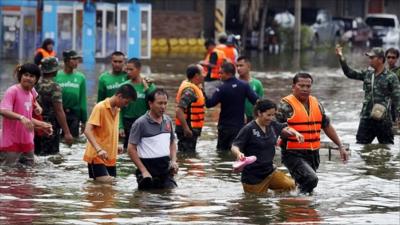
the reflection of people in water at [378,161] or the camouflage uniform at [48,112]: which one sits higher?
the camouflage uniform at [48,112]

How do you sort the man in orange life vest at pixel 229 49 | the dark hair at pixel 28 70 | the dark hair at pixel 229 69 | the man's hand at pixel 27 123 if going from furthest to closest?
the man in orange life vest at pixel 229 49
the dark hair at pixel 229 69
the dark hair at pixel 28 70
the man's hand at pixel 27 123

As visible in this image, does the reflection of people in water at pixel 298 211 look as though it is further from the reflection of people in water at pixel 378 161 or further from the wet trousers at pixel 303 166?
the reflection of people in water at pixel 378 161

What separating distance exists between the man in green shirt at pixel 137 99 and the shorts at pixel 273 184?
131 inches

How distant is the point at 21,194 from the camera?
12922mm

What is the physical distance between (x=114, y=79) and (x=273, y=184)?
14.3ft

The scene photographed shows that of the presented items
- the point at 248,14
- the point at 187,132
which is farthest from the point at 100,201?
the point at 248,14

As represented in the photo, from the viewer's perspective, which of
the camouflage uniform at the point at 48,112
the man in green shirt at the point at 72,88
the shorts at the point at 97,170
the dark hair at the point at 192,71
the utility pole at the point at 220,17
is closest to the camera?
the shorts at the point at 97,170

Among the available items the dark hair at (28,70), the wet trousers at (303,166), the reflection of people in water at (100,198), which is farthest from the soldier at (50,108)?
the wet trousers at (303,166)

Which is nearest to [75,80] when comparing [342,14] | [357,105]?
[357,105]

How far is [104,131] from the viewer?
43.7ft

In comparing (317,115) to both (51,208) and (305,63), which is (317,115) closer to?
(51,208)

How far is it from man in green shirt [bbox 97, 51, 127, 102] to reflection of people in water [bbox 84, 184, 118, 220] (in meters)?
3.29

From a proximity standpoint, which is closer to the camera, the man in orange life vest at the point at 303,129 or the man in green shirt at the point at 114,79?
the man in orange life vest at the point at 303,129

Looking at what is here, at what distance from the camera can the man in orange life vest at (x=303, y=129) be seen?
512 inches
